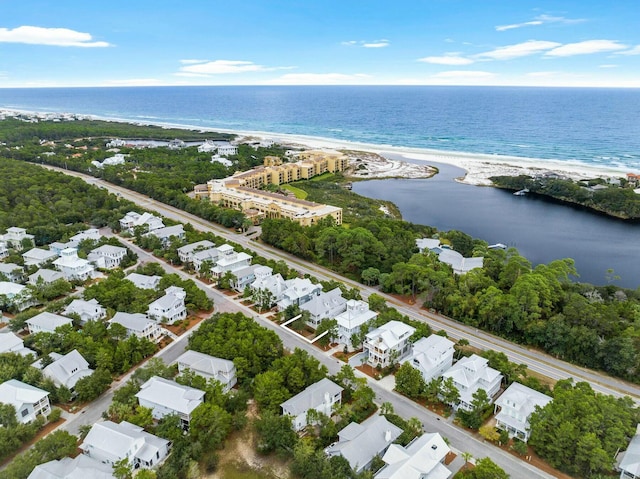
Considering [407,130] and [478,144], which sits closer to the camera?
[478,144]

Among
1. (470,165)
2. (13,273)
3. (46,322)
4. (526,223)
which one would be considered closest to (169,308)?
(46,322)

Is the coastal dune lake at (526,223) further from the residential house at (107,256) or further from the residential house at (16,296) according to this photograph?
the residential house at (16,296)

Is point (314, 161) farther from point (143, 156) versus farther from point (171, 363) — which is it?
point (171, 363)

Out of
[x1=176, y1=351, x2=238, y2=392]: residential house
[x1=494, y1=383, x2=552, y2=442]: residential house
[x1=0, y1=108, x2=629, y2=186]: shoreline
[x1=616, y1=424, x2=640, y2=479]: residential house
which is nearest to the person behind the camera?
[x1=616, y1=424, x2=640, y2=479]: residential house

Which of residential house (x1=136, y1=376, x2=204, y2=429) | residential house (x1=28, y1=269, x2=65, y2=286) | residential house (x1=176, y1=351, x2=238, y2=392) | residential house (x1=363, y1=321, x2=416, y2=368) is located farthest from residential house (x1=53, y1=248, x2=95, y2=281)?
residential house (x1=363, y1=321, x2=416, y2=368)

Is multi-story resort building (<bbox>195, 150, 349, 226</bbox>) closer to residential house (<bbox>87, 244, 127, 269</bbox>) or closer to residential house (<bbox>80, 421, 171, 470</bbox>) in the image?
residential house (<bbox>87, 244, 127, 269</bbox>)

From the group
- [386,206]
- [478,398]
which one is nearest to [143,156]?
[386,206]
